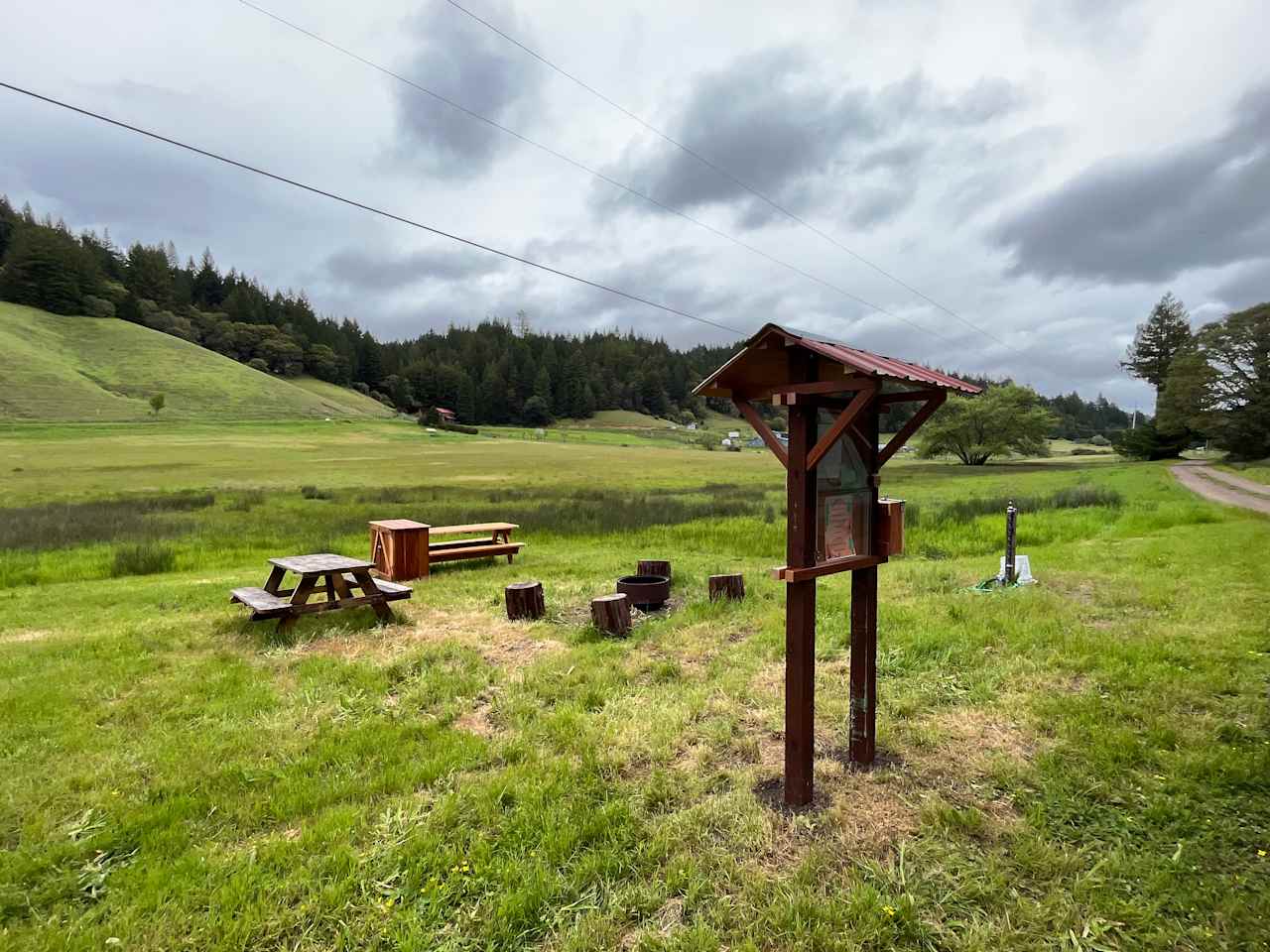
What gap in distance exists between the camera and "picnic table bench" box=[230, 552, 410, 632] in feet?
22.7

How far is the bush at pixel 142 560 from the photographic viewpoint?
464 inches

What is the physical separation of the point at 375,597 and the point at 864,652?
5.59m

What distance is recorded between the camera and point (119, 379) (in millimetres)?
75750

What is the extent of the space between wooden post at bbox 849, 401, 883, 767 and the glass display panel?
0.12 m

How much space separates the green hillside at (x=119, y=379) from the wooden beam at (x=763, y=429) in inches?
2827

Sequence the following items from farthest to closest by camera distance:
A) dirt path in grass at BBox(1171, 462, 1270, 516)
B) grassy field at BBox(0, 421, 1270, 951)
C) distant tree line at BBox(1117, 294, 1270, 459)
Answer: distant tree line at BBox(1117, 294, 1270, 459), dirt path in grass at BBox(1171, 462, 1270, 516), grassy field at BBox(0, 421, 1270, 951)

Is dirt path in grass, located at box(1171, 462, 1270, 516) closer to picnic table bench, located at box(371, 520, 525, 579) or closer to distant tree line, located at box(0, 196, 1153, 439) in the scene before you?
picnic table bench, located at box(371, 520, 525, 579)

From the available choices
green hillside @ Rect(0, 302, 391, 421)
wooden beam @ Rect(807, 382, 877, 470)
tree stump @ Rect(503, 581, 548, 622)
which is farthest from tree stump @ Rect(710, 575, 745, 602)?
green hillside @ Rect(0, 302, 391, 421)

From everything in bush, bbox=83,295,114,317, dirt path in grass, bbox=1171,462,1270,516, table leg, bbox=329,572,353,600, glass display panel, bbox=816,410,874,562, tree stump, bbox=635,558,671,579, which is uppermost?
bush, bbox=83,295,114,317

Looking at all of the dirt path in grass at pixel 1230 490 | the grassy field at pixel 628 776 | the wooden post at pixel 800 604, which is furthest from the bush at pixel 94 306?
the dirt path in grass at pixel 1230 490

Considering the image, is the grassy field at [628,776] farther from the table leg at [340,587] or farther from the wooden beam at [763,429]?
the wooden beam at [763,429]

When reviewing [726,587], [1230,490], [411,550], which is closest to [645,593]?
[726,587]

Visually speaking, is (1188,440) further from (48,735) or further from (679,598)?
(48,735)

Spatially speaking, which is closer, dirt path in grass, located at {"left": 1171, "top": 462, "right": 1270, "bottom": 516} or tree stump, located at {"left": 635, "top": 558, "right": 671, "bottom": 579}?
tree stump, located at {"left": 635, "top": 558, "right": 671, "bottom": 579}
